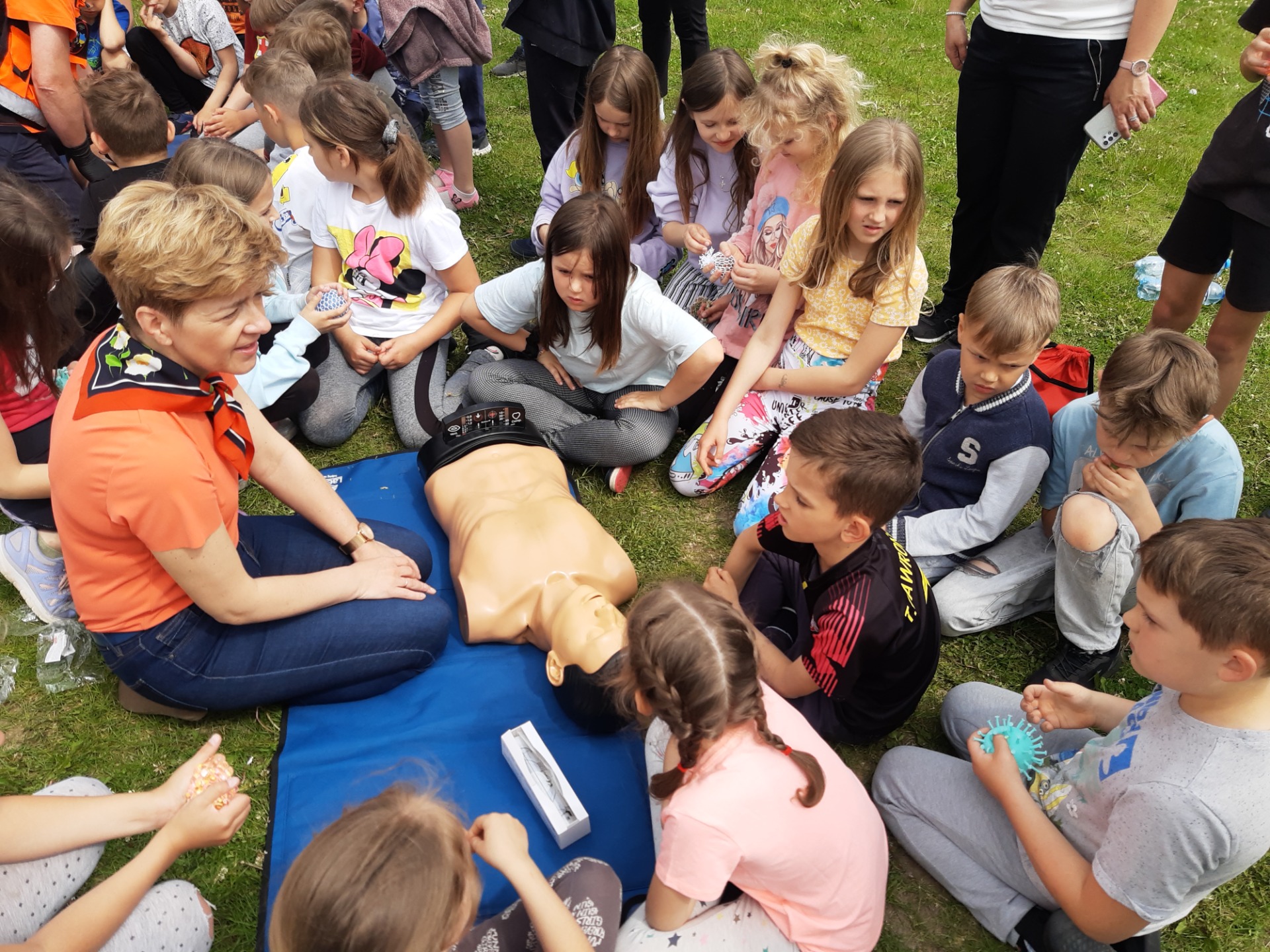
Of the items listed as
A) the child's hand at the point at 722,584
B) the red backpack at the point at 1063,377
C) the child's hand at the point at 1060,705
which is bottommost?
the child's hand at the point at 722,584

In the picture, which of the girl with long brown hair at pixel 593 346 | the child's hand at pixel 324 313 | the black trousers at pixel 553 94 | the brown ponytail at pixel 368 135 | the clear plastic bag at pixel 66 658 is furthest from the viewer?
the black trousers at pixel 553 94

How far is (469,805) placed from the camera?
2.66 metres

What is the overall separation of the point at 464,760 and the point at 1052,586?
2.18 m

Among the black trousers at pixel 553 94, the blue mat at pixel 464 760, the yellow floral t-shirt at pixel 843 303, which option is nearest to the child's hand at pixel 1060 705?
the blue mat at pixel 464 760

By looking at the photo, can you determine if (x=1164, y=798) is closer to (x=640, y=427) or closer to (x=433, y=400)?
(x=640, y=427)

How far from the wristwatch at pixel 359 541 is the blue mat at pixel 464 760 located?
0.46 m

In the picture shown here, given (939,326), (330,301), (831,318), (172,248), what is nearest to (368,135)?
(330,301)

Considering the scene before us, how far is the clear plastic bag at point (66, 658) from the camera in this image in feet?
9.77

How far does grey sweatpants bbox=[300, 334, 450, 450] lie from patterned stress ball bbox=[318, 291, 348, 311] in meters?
0.27

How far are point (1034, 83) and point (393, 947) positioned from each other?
3920 millimetres

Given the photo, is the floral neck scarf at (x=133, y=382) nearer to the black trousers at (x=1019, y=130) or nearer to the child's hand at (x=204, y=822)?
the child's hand at (x=204, y=822)

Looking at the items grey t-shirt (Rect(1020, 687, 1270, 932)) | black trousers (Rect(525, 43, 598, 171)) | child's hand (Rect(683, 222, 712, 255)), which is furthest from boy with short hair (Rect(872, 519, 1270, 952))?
black trousers (Rect(525, 43, 598, 171))

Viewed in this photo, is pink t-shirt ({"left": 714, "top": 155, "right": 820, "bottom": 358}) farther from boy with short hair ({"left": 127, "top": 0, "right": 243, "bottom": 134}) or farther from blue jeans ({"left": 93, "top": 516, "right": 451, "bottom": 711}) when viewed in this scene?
boy with short hair ({"left": 127, "top": 0, "right": 243, "bottom": 134})

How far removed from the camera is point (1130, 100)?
3.47m
